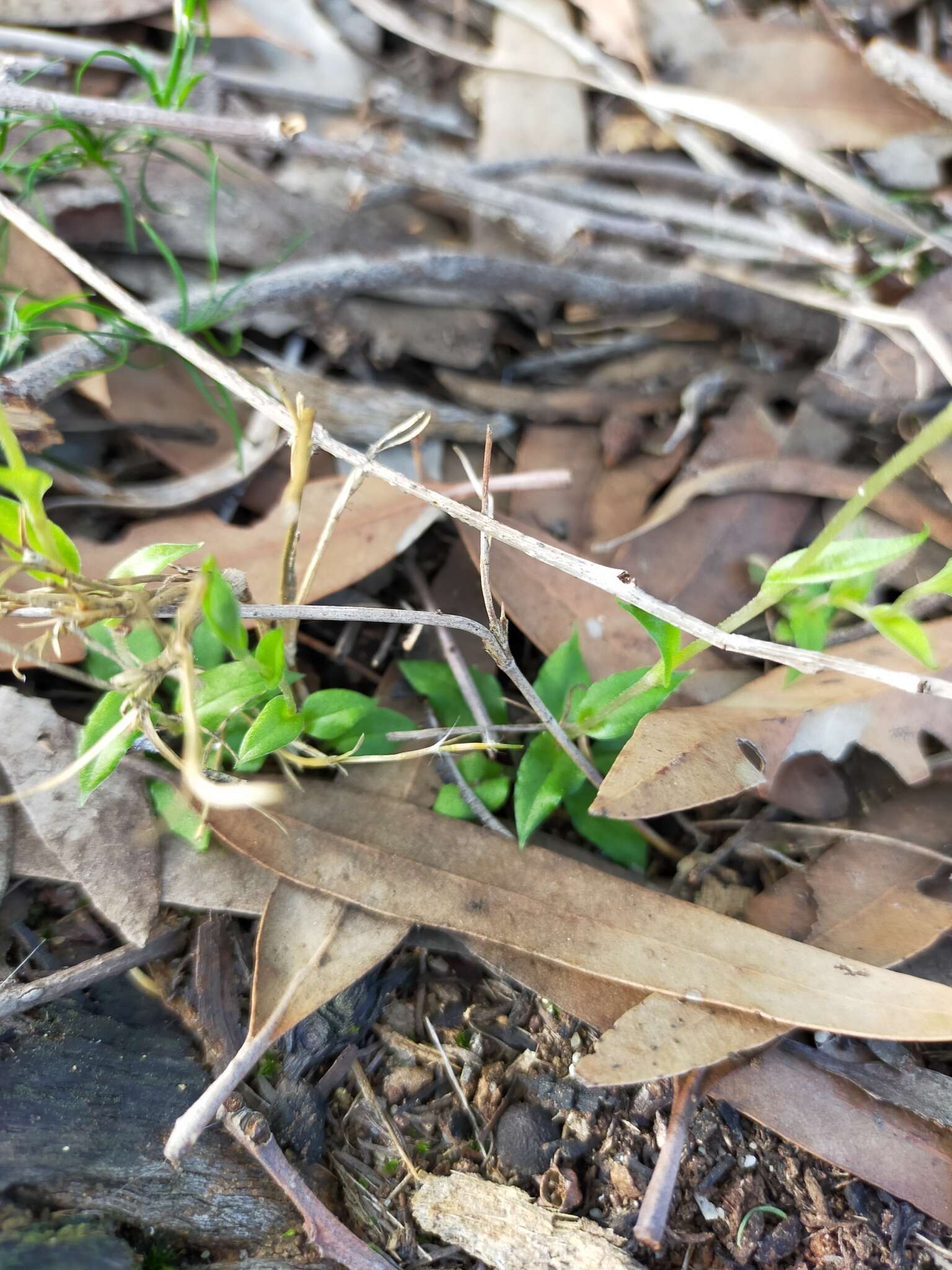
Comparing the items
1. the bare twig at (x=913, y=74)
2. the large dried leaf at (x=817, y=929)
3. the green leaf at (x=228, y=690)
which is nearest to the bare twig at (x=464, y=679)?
the green leaf at (x=228, y=690)

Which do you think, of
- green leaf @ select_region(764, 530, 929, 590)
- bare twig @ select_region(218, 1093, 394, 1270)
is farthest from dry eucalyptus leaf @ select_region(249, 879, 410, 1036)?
green leaf @ select_region(764, 530, 929, 590)

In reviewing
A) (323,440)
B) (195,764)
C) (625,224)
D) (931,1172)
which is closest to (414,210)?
(625,224)

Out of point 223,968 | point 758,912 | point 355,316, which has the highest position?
point 355,316

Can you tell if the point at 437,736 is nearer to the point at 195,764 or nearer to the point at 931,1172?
the point at 195,764

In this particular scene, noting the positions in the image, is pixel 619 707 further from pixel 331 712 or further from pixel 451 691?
pixel 331 712

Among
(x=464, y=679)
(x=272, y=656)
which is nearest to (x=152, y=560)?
(x=272, y=656)

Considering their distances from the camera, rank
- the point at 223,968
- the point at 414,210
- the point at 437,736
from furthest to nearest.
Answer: the point at 414,210, the point at 437,736, the point at 223,968

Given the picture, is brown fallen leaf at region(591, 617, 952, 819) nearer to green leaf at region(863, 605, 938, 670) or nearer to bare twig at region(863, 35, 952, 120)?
green leaf at region(863, 605, 938, 670)
